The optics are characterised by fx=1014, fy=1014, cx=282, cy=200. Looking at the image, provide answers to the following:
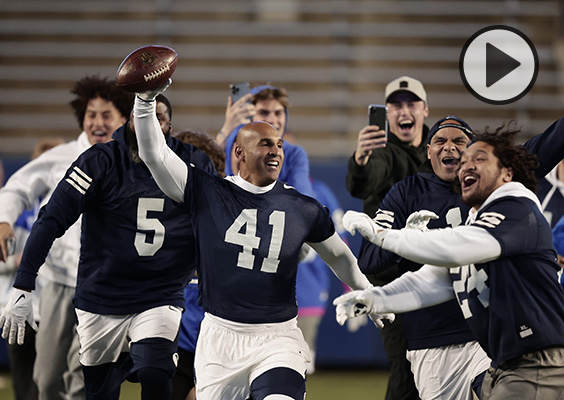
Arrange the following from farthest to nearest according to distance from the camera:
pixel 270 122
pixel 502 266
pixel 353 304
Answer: pixel 270 122 → pixel 353 304 → pixel 502 266

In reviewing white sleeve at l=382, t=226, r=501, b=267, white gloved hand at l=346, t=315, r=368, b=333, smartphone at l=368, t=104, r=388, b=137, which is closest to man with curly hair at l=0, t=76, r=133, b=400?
smartphone at l=368, t=104, r=388, b=137

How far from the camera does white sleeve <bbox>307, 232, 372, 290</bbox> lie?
4996mm

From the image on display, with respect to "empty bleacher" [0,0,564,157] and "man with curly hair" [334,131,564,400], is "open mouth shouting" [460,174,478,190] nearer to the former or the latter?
"man with curly hair" [334,131,564,400]

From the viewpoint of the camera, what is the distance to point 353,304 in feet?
14.0

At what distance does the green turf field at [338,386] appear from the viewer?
8.46m

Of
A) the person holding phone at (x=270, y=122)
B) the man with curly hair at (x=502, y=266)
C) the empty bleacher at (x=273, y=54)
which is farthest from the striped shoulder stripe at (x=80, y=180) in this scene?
the empty bleacher at (x=273, y=54)

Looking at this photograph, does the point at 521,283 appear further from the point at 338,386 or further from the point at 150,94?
the point at 338,386

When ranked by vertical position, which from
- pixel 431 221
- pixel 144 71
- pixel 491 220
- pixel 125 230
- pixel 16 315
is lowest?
pixel 16 315

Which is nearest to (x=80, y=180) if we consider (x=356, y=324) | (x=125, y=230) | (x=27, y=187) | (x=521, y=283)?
(x=125, y=230)

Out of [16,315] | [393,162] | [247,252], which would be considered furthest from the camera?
[393,162]

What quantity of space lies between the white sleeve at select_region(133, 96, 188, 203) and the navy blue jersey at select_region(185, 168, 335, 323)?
8 centimetres

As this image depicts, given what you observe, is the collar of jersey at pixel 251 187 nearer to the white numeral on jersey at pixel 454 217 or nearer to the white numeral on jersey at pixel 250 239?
the white numeral on jersey at pixel 250 239

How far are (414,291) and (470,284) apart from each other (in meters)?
0.26

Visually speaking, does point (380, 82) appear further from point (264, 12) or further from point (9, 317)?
point (9, 317)
